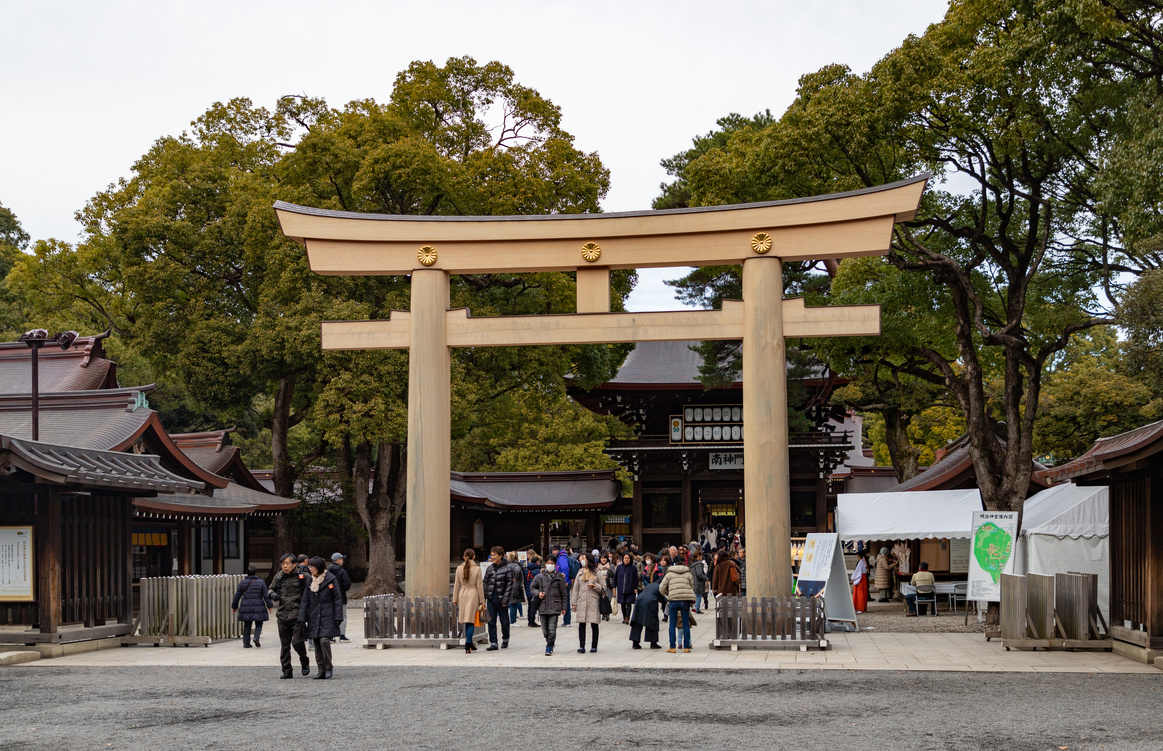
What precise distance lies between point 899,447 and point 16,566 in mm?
27529

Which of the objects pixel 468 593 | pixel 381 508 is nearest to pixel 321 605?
pixel 468 593

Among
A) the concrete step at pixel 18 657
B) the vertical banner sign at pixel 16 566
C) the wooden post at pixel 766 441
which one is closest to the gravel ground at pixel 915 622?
the wooden post at pixel 766 441

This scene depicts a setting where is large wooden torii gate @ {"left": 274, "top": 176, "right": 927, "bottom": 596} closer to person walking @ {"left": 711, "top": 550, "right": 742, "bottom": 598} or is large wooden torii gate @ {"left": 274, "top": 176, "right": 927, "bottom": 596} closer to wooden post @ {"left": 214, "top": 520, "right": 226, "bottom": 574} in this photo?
person walking @ {"left": 711, "top": 550, "right": 742, "bottom": 598}

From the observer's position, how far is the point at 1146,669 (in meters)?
12.9

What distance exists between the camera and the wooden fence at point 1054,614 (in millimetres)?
14836

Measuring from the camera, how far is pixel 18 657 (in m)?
14.8

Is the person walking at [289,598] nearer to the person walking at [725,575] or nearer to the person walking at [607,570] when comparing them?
the person walking at [607,570]

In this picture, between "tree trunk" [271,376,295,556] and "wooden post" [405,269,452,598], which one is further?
"tree trunk" [271,376,295,556]

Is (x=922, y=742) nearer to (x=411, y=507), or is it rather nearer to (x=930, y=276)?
(x=411, y=507)

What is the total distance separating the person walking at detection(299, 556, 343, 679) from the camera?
39.5ft

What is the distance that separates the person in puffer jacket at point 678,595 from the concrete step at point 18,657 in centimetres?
897

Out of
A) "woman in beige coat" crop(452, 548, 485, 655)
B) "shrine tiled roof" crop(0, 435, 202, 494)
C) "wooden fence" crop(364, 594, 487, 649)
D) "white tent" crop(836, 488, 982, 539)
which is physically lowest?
"wooden fence" crop(364, 594, 487, 649)

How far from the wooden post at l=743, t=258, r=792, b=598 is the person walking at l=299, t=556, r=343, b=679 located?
6105 millimetres

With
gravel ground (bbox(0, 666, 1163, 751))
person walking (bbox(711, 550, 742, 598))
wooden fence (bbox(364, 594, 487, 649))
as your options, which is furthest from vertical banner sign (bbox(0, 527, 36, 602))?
person walking (bbox(711, 550, 742, 598))
